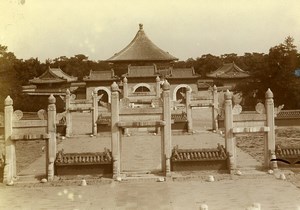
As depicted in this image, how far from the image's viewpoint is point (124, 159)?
18734 mm

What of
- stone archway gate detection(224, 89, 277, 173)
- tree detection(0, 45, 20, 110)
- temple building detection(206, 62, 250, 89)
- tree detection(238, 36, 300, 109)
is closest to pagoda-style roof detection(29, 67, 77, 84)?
tree detection(0, 45, 20, 110)

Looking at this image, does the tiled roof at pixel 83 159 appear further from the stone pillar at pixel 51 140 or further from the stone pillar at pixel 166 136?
the stone pillar at pixel 166 136

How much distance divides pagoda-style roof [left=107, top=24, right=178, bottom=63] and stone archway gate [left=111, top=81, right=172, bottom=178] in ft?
108

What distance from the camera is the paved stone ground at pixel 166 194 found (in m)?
11.2

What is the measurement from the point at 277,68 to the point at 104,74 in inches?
693

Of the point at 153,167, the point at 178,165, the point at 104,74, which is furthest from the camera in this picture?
the point at 104,74

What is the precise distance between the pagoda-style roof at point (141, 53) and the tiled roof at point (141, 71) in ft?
9.68

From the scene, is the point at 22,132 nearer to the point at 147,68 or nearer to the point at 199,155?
the point at 199,155

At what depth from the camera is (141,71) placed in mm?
45125

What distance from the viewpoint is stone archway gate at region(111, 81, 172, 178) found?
49.8 ft

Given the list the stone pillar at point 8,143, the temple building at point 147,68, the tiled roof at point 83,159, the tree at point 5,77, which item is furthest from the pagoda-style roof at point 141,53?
the stone pillar at point 8,143

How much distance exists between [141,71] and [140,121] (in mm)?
30069

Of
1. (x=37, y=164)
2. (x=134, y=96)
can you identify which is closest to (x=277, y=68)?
(x=134, y=96)

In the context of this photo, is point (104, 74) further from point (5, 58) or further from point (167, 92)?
point (167, 92)
